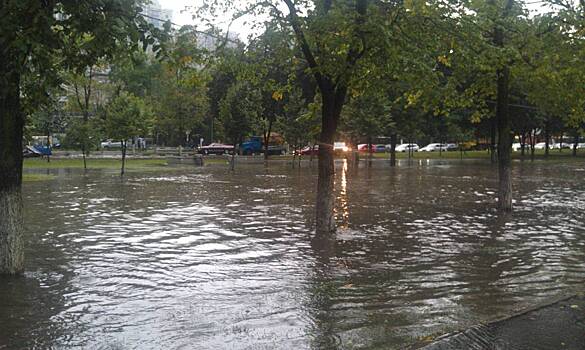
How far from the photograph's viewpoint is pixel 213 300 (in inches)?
294

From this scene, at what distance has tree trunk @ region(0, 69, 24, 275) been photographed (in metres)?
8.01

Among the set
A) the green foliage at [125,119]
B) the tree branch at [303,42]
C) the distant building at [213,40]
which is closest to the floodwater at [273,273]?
the tree branch at [303,42]

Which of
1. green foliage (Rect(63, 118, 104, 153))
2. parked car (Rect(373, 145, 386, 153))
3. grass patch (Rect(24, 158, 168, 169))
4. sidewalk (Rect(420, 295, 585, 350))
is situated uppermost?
green foliage (Rect(63, 118, 104, 153))

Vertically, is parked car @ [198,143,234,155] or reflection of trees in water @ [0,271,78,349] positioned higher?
parked car @ [198,143,234,155]

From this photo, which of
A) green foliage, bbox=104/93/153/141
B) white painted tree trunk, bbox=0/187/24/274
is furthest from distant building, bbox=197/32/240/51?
green foliage, bbox=104/93/153/141

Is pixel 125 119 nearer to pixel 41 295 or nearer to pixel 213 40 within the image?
pixel 213 40

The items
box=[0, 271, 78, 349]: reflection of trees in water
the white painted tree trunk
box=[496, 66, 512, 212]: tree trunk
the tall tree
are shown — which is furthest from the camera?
box=[496, 66, 512, 212]: tree trunk

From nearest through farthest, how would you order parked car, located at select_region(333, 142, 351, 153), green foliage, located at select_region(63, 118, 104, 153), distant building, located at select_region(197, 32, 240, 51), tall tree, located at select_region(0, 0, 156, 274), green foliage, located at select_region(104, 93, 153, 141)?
tall tree, located at select_region(0, 0, 156, 274) < distant building, located at select_region(197, 32, 240, 51) < green foliage, located at select_region(104, 93, 153, 141) < green foliage, located at select_region(63, 118, 104, 153) < parked car, located at select_region(333, 142, 351, 153)

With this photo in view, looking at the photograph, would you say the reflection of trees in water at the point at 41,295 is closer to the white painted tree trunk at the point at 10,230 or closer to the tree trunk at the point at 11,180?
the white painted tree trunk at the point at 10,230

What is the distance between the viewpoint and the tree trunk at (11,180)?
8.01 metres

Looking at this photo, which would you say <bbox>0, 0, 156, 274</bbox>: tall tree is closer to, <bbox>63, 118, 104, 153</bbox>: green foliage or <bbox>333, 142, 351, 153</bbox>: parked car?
<bbox>63, 118, 104, 153</bbox>: green foliage

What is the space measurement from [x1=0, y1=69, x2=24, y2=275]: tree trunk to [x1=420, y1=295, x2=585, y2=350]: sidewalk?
6137 millimetres

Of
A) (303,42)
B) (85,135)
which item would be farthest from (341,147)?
(303,42)

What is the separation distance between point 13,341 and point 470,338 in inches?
182
